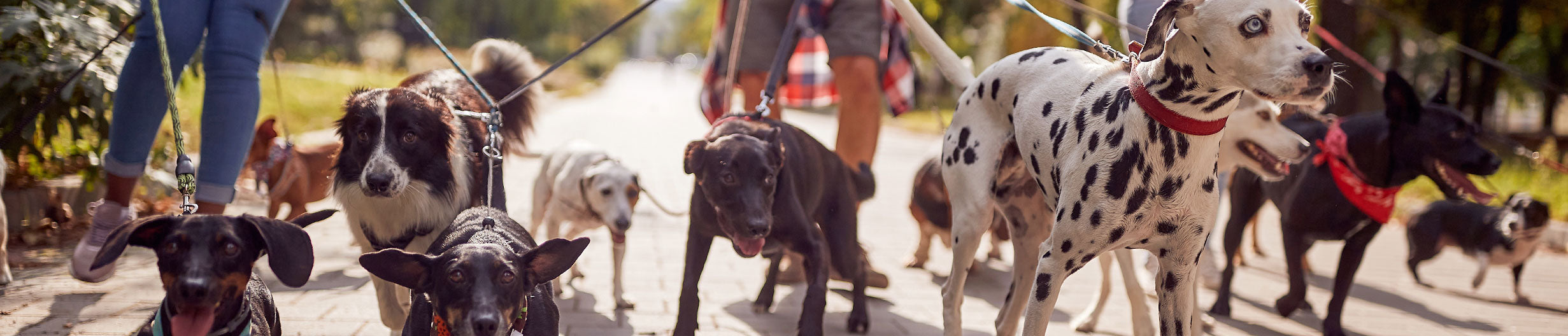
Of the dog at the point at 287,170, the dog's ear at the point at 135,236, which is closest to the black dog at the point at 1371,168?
the dog's ear at the point at 135,236

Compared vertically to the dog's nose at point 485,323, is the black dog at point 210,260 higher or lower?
higher

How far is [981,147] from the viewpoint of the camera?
11.4 ft

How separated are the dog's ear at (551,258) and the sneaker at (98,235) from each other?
1.61m

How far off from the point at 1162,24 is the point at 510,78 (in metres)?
3.09

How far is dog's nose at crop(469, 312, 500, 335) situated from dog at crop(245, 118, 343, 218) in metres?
3.47

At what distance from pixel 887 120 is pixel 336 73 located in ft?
48.1

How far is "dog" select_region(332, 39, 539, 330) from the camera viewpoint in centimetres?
312

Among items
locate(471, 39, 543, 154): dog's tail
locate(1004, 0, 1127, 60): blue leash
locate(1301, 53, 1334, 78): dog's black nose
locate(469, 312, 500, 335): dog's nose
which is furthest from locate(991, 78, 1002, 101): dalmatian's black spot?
locate(471, 39, 543, 154): dog's tail

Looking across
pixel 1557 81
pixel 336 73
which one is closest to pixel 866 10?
pixel 336 73

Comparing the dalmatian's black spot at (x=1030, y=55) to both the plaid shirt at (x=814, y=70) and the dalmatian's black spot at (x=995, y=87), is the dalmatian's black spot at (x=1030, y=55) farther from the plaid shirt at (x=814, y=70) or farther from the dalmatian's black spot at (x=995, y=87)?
the plaid shirt at (x=814, y=70)

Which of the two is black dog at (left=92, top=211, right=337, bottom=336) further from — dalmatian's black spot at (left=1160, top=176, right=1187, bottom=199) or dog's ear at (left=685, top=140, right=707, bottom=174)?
dalmatian's black spot at (left=1160, top=176, right=1187, bottom=199)

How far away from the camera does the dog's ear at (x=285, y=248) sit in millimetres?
2338

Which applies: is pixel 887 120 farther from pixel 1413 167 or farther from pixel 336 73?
pixel 1413 167

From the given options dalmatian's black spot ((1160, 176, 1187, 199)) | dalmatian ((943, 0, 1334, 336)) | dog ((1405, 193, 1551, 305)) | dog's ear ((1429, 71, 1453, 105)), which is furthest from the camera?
dog ((1405, 193, 1551, 305))
